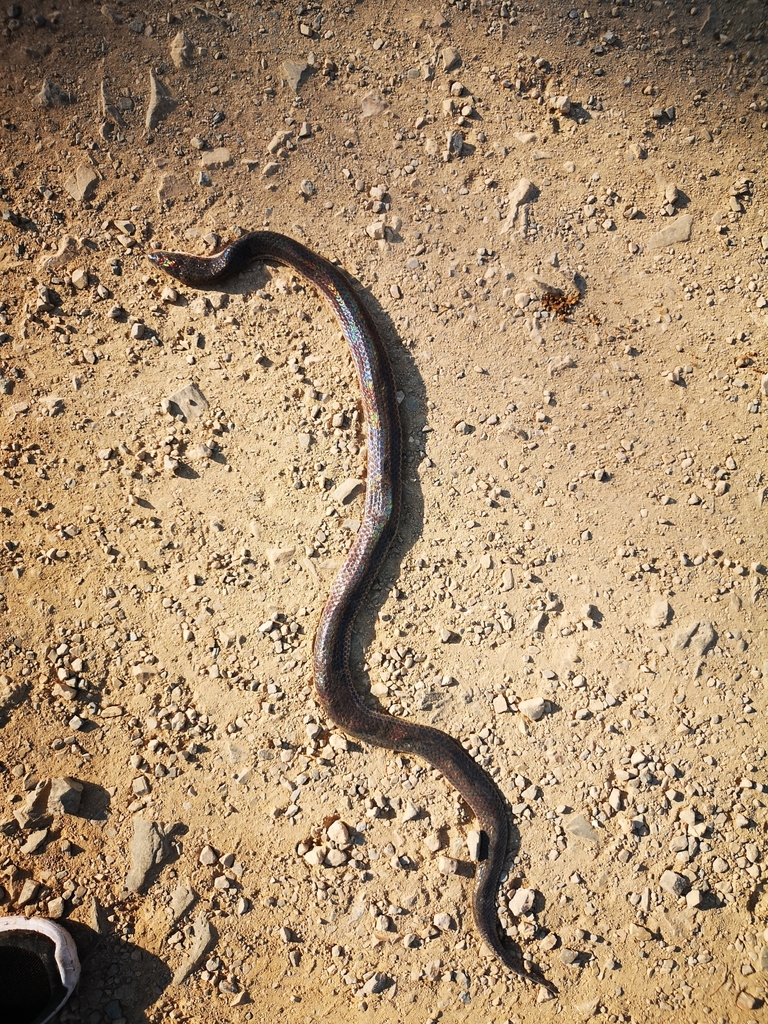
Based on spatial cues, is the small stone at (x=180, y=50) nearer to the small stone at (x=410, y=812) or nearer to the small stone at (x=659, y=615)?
the small stone at (x=659, y=615)

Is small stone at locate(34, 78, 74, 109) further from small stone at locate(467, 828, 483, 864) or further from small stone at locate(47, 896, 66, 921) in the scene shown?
small stone at locate(467, 828, 483, 864)

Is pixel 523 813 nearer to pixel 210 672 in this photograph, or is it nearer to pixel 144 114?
pixel 210 672

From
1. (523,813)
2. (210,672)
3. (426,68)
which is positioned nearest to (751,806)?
(523,813)

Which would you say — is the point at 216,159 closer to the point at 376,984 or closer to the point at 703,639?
the point at 703,639

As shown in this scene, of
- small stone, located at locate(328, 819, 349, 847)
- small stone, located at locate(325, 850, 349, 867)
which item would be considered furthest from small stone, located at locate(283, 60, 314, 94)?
small stone, located at locate(325, 850, 349, 867)

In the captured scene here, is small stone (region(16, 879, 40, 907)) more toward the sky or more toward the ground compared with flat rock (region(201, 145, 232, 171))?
more toward the ground

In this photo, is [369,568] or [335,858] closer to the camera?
[335,858]

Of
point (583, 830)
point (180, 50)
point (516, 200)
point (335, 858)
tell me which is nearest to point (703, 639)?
point (583, 830)
